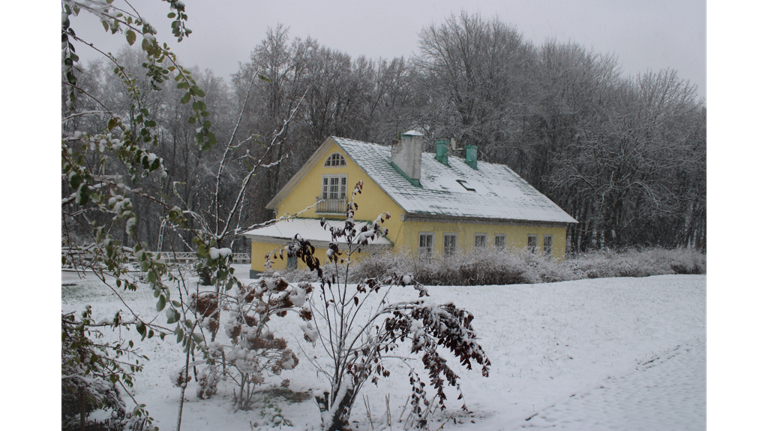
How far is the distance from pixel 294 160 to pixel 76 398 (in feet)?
77.7

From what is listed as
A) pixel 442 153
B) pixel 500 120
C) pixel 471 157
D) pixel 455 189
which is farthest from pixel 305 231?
pixel 500 120

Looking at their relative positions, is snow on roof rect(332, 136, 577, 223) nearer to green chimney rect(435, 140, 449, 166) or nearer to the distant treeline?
green chimney rect(435, 140, 449, 166)

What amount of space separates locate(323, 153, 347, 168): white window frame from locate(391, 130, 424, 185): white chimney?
2.11 meters

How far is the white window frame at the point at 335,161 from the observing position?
18.5 metres

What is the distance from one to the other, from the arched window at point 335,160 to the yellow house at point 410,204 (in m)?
0.04

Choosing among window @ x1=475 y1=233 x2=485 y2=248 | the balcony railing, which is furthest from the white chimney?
window @ x1=475 y1=233 x2=485 y2=248

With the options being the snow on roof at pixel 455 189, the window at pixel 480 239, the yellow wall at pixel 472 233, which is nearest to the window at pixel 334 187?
the snow on roof at pixel 455 189

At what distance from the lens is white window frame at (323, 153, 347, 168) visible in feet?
60.9

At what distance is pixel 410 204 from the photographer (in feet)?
53.7

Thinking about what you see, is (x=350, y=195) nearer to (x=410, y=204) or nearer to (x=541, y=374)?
(x=410, y=204)

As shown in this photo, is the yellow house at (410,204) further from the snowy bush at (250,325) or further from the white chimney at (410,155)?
the snowy bush at (250,325)

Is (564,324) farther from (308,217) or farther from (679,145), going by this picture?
(679,145)

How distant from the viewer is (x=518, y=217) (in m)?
19.9
